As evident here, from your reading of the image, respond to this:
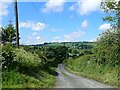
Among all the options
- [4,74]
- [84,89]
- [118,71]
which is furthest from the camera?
[118,71]

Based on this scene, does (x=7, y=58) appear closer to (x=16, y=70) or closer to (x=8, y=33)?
(x=16, y=70)

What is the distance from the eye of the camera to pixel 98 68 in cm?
4872

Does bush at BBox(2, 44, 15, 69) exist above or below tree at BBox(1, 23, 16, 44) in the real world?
below

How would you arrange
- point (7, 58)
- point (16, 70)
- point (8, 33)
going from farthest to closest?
point (8, 33), point (16, 70), point (7, 58)

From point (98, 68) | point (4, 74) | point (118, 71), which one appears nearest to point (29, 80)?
point (4, 74)

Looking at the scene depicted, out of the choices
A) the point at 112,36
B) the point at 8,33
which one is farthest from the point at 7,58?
the point at 8,33

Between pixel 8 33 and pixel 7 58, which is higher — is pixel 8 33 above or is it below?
above

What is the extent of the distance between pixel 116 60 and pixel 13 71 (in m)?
14.4

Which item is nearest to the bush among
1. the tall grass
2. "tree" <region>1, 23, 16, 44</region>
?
the tall grass

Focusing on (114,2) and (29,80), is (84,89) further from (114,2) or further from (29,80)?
(114,2)

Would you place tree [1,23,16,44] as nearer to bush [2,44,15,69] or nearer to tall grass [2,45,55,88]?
tall grass [2,45,55,88]

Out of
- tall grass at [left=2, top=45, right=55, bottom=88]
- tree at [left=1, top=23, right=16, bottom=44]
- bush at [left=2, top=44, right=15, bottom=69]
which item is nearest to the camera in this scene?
tall grass at [left=2, top=45, right=55, bottom=88]

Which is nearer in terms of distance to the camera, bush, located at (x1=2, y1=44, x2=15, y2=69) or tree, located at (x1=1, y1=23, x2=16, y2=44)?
bush, located at (x1=2, y1=44, x2=15, y2=69)

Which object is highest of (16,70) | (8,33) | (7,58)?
(8,33)
